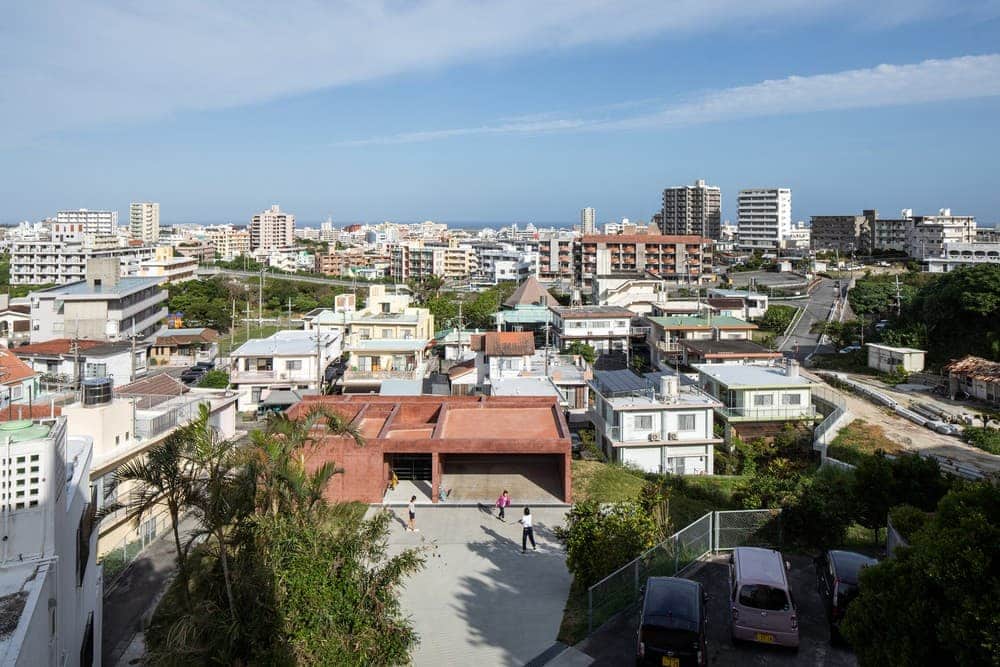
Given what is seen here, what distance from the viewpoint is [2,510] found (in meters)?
6.74

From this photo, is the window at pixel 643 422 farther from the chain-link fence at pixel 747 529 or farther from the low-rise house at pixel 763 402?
the chain-link fence at pixel 747 529

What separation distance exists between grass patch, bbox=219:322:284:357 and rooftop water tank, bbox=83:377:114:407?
30.0 meters

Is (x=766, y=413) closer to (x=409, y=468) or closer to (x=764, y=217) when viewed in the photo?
(x=409, y=468)

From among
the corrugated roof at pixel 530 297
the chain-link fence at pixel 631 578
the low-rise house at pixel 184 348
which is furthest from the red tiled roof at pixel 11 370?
the corrugated roof at pixel 530 297

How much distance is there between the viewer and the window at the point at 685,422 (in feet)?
70.4

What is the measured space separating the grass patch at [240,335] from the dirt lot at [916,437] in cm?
3266

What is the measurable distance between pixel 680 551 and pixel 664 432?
9866mm

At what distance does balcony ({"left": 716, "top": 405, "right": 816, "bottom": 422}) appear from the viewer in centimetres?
2431

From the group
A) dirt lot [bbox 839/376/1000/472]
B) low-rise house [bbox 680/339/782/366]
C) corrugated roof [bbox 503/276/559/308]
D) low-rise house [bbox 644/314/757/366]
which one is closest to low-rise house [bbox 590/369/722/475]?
dirt lot [bbox 839/376/1000/472]

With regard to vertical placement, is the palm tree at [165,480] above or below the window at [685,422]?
above

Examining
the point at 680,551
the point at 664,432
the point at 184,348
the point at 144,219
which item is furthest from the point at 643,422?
the point at 144,219

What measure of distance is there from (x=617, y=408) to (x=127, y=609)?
13.0 m

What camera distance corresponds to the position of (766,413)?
24438mm

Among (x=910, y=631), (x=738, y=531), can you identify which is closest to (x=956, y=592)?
(x=910, y=631)
